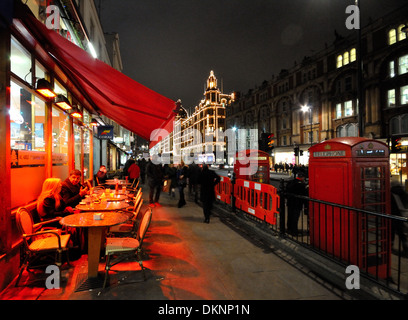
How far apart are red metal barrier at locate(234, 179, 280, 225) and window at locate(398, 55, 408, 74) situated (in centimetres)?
2988

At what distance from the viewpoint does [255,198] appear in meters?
6.68

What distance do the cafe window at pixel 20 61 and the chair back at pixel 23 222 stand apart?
2.58m

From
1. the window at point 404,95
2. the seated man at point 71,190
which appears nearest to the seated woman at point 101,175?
the seated man at point 71,190

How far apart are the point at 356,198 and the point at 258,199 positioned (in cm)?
281

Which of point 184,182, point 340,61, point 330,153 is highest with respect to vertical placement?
point 340,61

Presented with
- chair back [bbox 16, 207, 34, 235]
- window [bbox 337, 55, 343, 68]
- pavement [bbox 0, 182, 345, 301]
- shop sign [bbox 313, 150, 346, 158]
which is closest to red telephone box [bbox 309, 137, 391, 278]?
shop sign [bbox 313, 150, 346, 158]

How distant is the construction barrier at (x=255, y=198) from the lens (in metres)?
5.73

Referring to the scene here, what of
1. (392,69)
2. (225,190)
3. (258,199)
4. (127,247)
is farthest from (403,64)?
(127,247)

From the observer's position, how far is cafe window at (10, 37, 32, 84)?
429 cm

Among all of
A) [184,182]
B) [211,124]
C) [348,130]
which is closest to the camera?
[184,182]

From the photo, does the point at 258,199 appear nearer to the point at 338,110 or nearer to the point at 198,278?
the point at 198,278

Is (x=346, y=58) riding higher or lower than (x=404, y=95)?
higher

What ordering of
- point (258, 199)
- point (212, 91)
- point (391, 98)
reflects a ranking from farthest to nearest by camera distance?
point (212, 91), point (391, 98), point (258, 199)
